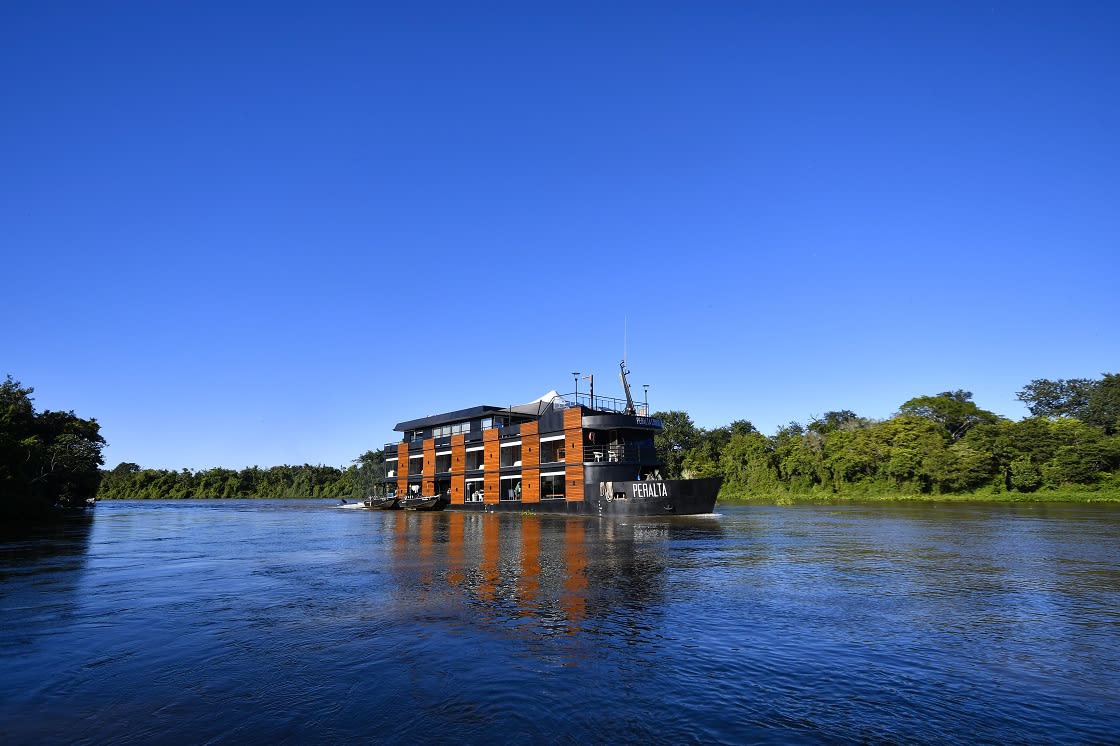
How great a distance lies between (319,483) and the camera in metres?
161

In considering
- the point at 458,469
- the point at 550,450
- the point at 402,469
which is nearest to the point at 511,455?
the point at 550,450

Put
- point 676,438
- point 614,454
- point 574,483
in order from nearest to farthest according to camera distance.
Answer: point 614,454, point 574,483, point 676,438

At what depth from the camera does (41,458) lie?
5106 centimetres

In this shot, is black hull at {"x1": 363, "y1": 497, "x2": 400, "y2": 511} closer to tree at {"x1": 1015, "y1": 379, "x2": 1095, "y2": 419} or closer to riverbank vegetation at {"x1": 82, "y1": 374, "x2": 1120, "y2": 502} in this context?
riverbank vegetation at {"x1": 82, "y1": 374, "x2": 1120, "y2": 502}

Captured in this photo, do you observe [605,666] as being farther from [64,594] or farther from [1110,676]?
[64,594]

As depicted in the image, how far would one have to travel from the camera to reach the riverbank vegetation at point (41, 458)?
41.8 metres

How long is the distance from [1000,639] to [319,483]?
168 metres

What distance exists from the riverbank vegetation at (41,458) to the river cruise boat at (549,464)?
31.8m

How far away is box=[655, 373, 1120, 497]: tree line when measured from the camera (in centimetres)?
6462

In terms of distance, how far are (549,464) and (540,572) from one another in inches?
1321

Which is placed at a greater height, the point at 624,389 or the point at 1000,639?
the point at 624,389

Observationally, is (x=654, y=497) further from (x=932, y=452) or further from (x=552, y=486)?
(x=932, y=452)

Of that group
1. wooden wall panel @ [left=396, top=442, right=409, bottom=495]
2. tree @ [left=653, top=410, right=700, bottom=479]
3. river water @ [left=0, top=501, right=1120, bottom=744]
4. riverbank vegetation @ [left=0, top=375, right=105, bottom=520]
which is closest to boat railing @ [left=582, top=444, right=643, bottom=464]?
river water @ [left=0, top=501, right=1120, bottom=744]

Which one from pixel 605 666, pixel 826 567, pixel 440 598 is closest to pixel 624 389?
pixel 826 567
